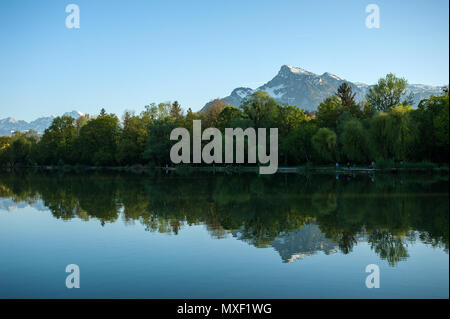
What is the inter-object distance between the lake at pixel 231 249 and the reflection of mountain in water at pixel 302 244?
0.03 meters

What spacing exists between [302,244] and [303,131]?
5395cm

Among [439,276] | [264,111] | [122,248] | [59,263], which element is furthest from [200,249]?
[264,111]

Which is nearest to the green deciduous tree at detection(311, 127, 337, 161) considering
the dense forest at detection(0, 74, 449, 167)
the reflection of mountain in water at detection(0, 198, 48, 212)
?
the dense forest at detection(0, 74, 449, 167)

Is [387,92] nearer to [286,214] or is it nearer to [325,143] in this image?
[325,143]

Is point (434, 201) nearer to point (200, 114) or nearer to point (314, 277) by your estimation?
point (314, 277)

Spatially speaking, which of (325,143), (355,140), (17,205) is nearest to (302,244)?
(17,205)

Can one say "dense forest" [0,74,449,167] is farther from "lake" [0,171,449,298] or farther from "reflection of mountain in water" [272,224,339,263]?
"reflection of mountain in water" [272,224,339,263]

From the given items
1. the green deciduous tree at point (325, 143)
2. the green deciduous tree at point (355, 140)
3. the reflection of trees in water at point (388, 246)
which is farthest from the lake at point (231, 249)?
the green deciduous tree at point (325, 143)

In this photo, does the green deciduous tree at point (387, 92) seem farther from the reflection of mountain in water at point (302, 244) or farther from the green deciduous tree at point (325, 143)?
the reflection of mountain in water at point (302, 244)

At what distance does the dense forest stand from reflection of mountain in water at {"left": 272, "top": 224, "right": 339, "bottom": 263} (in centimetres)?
4005

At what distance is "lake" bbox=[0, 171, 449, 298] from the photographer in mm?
8633

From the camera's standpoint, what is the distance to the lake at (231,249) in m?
8.63

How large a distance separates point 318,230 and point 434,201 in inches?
387

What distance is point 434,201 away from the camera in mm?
20781
